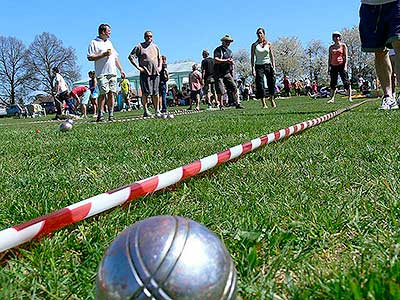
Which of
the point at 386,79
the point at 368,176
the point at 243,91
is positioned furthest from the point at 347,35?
the point at 368,176

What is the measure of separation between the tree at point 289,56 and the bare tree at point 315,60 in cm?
104

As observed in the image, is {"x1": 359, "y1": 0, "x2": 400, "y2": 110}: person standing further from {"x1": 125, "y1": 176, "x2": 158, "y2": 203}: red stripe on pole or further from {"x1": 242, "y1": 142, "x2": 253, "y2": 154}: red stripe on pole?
{"x1": 125, "y1": 176, "x2": 158, "y2": 203}: red stripe on pole

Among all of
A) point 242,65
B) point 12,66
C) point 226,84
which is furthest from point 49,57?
point 226,84

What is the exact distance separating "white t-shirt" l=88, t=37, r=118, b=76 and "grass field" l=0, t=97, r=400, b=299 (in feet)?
20.2

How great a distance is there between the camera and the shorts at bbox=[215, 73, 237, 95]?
48.9 feet

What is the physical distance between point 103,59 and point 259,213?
8.52 m

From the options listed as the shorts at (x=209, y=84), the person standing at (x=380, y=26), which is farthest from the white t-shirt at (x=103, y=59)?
the shorts at (x=209, y=84)

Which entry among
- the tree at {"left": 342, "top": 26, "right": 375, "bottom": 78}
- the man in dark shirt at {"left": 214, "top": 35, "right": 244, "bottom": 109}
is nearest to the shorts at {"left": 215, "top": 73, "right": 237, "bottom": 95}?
the man in dark shirt at {"left": 214, "top": 35, "right": 244, "bottom": 109}

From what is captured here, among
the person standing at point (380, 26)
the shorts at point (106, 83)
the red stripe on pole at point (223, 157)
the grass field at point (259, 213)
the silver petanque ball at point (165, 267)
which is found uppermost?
the person standing at point (380, 26)

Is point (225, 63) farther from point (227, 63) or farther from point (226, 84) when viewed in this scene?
point (226, 84)

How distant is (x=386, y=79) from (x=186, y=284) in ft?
23.2

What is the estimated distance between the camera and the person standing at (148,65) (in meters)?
10.9

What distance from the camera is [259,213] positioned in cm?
206

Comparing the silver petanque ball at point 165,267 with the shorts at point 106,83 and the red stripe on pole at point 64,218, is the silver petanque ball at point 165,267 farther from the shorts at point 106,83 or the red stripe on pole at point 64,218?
the shorts at point 106,83
